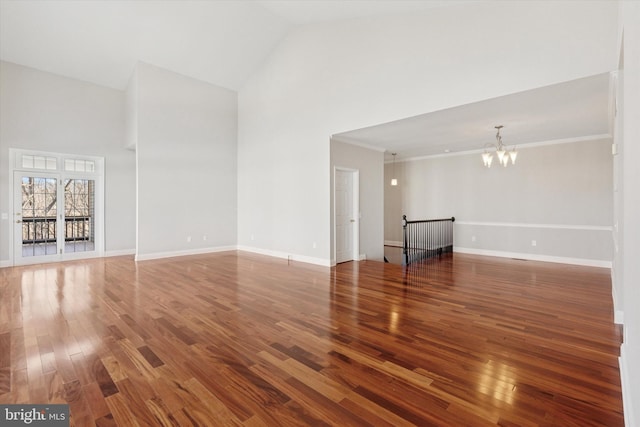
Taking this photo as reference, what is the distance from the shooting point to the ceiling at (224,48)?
15.7 ft

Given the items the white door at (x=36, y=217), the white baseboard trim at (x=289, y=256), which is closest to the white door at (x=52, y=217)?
the white door at (x=36, y=217)

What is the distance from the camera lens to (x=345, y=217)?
22.5 feet

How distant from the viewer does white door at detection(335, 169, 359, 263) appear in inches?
263

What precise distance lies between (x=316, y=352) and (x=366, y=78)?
190 inches

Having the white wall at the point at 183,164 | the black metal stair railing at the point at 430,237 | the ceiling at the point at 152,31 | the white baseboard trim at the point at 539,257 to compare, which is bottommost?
the white baseboard trim at the point at 539,257

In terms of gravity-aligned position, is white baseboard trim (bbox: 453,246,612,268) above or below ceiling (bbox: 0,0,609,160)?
below

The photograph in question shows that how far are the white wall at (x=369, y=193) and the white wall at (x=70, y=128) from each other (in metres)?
5.92

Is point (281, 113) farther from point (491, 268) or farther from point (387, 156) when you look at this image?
point (491, 268)

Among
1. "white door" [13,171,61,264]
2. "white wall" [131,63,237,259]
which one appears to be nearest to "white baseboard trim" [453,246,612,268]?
"white wall" [131,63,237,259]

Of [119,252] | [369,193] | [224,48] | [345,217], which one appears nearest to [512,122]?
[369,193]

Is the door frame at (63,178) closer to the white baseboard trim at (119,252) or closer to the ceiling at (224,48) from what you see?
the white baseboard trim at (119,252)

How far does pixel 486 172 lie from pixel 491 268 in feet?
9.45

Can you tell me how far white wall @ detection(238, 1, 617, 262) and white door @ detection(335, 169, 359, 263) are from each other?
0.44 m

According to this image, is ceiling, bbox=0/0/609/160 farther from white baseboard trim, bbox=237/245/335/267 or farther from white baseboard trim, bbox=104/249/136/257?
white baseboard trim, bbox=104/249/136/257
